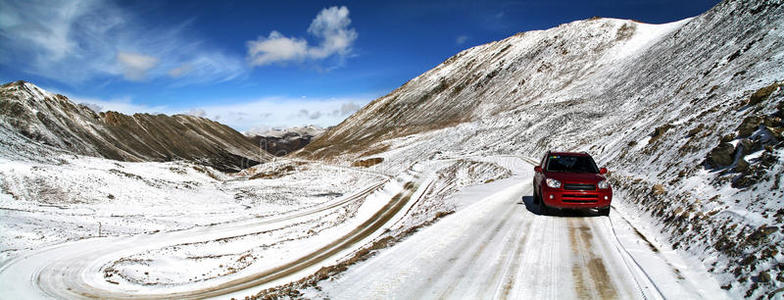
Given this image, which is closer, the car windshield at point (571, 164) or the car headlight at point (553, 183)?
the car headlight at point (553, 183)

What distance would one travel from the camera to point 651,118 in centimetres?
3069

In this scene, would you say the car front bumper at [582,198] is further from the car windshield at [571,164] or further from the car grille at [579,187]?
the car windshield at [571,164]

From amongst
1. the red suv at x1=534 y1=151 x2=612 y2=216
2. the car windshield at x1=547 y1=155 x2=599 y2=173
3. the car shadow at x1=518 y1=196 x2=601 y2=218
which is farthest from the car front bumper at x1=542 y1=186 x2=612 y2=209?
the car windshield at x1=547 y1=155 x2=599 y2=173

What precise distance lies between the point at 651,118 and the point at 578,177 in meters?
25.0

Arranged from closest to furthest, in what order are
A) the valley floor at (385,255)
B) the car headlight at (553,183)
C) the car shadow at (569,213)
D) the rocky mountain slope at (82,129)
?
the valley floor at (385,255) → the car headlight at (553,183) → the car shadow at (569,213) → the rocky mountain slope at (82,129)

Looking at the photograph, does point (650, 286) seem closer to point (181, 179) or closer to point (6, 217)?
point (6, 217)

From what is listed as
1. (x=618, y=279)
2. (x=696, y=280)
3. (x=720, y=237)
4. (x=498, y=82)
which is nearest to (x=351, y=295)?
(x=618, y=279)

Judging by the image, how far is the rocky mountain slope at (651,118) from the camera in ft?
25.8

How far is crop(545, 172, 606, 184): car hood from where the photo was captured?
11.0 m

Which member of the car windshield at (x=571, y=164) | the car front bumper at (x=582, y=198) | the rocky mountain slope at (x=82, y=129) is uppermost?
the rocky mountain slope at (x=82, y=129)

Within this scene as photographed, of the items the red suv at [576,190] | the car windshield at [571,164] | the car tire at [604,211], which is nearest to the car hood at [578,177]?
the red suv at [576,190]

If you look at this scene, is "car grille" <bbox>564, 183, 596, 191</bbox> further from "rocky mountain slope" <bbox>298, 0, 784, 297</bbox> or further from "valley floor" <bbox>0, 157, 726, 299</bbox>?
"rocky mountain slope" <bbox>298, 0, 784, 297</bbox>

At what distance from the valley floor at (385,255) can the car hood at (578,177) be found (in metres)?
1.17

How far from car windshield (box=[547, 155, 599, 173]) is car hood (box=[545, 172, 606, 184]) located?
525 millimetres
